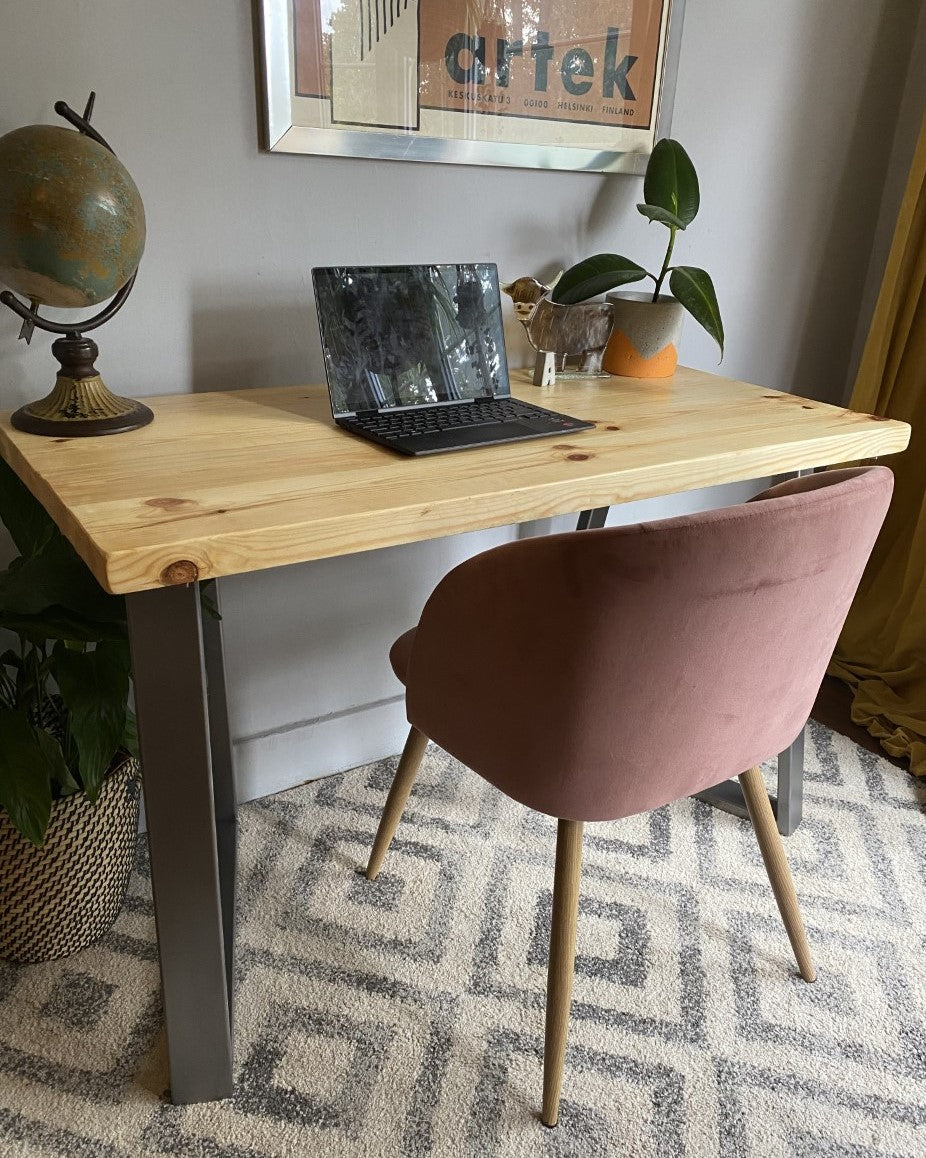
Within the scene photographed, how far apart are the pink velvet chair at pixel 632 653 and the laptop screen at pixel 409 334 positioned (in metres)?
0.42

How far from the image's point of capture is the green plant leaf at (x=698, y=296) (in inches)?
57.9

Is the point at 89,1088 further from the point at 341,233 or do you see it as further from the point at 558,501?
the point at 341,233

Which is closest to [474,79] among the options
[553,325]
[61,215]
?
[553,325]

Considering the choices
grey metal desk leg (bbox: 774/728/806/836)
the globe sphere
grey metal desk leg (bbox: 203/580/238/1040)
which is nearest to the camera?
the globe sphere

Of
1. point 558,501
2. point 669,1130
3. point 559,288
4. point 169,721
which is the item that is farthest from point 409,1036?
point 559,288

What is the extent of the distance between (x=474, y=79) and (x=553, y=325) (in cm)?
40

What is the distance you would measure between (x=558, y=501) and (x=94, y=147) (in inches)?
26.4

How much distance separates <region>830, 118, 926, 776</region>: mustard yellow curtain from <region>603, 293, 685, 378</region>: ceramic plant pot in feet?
2.05

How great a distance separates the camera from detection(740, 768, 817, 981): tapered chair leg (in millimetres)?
1276

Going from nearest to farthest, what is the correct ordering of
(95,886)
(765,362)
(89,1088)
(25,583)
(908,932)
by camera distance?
(25,583), (89,1088), (95,886), (908,932), (765,362)

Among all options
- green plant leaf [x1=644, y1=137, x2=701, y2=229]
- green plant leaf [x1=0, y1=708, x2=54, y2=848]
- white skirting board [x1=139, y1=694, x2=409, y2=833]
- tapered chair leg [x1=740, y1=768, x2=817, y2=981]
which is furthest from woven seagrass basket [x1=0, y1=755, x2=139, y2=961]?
green plant leaf [x1=644, y1=137, x2=701, y2=229]

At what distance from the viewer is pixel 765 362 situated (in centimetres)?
204

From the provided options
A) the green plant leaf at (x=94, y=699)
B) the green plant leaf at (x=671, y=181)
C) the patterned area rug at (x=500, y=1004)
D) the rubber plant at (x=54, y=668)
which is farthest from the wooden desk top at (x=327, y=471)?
the patterned area rug at (x=500, y=1004)

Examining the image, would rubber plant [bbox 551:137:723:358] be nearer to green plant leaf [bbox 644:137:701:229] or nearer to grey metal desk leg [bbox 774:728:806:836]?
green plant leaf [bbox 644:137:701:229]
